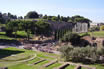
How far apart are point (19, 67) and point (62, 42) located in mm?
26696

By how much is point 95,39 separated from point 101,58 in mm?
22051

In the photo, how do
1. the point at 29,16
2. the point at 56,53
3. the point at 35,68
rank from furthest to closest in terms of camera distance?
the point at 29,16 < the point at 56,53 < the point at 35,68

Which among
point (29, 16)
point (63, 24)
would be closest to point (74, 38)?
point (63, 24)

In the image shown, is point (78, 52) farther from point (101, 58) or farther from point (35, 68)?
point (35, 68)

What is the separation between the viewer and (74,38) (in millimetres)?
47281

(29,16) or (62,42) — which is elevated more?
(29,16)

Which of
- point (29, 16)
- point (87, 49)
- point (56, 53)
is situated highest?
point (29, 16)

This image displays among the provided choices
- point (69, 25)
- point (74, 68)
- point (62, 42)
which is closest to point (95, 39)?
point (62, 42)

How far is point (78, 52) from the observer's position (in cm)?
2825

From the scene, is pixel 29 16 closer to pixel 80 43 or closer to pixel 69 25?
pixel 69 25

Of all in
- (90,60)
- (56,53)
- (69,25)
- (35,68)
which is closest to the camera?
(35,68)

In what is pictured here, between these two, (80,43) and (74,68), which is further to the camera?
(80,43)

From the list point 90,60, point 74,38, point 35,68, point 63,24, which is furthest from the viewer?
point 63,24

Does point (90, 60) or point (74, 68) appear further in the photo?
point (90, 60)
